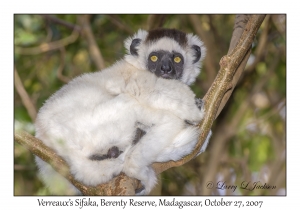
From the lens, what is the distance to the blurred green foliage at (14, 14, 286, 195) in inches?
258

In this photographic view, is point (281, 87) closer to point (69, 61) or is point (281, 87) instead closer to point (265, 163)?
point (265, 163)

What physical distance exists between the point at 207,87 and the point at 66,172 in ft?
13.5

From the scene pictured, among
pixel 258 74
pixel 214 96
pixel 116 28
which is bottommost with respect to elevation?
pixel 214 96

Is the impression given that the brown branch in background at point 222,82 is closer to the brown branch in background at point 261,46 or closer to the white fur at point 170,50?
the white fur at point 170,50

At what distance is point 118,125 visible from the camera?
11.1ft

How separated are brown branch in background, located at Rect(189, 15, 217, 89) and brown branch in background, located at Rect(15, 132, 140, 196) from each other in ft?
12.6

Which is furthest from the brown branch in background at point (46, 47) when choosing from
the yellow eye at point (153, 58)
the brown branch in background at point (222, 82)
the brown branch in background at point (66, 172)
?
the brown branch in background at point (222, 82)

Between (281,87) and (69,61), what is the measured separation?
3.76m

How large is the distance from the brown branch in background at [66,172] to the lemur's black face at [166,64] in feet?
4.09

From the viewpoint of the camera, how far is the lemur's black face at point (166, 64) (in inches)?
172

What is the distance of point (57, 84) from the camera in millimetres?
6949

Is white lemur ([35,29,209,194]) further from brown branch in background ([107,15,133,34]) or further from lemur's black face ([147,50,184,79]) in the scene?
brown branch in background ([107,15,133,34])

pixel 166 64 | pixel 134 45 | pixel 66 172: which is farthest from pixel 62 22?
pixel 66 172
